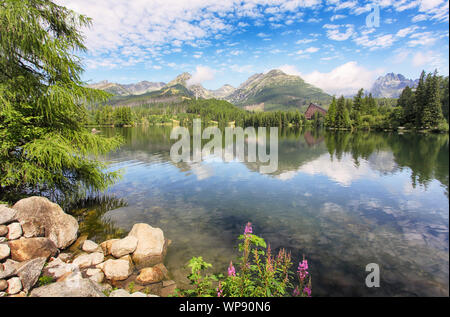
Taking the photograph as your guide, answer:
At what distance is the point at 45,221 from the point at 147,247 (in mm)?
4733

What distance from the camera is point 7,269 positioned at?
261 inches

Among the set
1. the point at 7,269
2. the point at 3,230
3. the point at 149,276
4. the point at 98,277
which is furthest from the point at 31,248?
the point at 149,276

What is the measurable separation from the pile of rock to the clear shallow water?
1.03 m

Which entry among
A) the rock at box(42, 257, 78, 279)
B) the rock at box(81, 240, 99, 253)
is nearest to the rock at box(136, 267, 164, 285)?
the rock at box(42, 257, 78, 279)

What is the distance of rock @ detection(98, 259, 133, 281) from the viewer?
8.14 meters

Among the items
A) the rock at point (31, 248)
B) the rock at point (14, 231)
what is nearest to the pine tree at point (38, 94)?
the rock at point (14, 231)

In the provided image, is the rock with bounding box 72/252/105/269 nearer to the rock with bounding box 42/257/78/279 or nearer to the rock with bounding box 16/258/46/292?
the rock with bounding box 42/257/78/279

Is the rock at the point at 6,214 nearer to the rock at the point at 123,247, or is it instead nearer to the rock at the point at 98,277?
the rock at the point at 123,247

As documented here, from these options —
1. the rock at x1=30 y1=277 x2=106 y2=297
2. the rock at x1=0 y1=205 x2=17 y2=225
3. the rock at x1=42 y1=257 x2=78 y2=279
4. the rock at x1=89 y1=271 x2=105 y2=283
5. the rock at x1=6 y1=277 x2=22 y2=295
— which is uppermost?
the rock at x1=0 y1=205 x2=17 y2=225

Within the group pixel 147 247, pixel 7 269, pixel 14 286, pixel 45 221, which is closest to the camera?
pixel 14 286

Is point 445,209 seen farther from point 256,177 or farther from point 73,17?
point 73,17

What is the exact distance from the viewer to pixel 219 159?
33562mm

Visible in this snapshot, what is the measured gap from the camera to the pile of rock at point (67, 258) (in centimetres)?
632

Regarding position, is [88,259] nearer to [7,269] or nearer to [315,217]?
[7,269]
